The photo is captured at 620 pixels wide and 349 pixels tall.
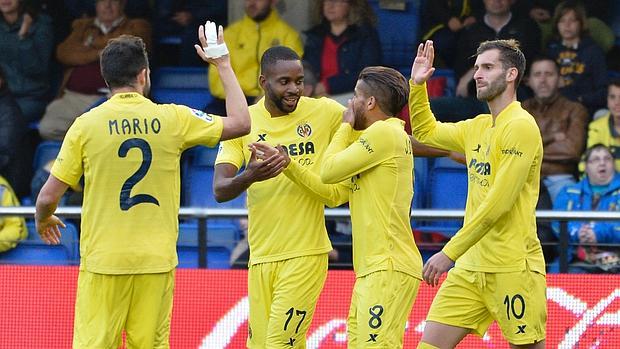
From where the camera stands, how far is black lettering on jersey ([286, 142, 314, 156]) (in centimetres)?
785

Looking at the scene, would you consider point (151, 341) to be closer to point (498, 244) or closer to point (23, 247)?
point (498, 244)

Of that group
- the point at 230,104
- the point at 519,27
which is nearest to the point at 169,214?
the point at 230,104

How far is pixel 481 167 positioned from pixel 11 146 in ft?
20.8

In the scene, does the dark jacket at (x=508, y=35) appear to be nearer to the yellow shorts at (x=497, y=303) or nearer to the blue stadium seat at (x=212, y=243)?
the blue stadium seat at (x=212, y=243)

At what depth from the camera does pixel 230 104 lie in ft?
23.6

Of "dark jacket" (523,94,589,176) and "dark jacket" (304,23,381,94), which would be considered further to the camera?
"dark jacket" (304,23,381,94)

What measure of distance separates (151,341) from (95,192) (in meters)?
0.87

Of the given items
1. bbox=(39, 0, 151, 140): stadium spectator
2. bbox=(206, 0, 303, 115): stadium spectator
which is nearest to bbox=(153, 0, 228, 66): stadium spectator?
bbox=(39, 0, 151, 140): stadium spectator

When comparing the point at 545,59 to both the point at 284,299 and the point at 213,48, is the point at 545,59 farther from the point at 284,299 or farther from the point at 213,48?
the point at 213,48

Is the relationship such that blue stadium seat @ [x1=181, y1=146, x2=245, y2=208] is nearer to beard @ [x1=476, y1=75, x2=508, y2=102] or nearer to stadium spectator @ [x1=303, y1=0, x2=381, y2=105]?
stadium spectator @ [x1=303, y1=0, x2=381, y2=105]

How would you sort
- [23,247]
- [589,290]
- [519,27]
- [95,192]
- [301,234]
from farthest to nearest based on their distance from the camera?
[519,27] → [23,247] → [589,290] → [301,234] → [95,192]

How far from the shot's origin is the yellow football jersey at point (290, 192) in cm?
780

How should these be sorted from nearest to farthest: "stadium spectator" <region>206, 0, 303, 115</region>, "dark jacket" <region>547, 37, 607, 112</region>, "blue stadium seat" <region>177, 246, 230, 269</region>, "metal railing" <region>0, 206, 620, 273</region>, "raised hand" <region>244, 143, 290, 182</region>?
"raised hand" <region>244, 143, 290, 182</region> → "metal railing" <region>0, 206, 620, 273</region> → "blue stadium seat" <region>177, 246, 230, 269</region> → "dark jacket" <region>547, 37, 607, 112</region> → "stadium spectator" <region>206, 0, 303, 115</region>

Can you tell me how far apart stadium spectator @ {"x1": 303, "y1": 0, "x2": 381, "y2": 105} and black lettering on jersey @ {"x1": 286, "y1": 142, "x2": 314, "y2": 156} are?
4.30 meters
